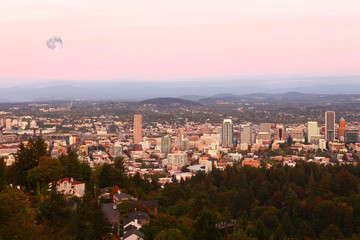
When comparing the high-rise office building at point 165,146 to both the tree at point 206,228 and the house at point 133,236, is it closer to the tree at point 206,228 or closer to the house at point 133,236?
the house at point 133,236

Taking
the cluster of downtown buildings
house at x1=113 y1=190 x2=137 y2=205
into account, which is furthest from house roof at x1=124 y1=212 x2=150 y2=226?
the cluster of downtown buildings

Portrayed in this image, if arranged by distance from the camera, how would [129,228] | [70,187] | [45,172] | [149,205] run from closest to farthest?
[129,228], [45,172], [149,205], [70,187]

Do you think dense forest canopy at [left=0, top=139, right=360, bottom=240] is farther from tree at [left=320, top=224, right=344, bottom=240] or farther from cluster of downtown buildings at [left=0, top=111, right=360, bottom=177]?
cluster of downtown buildings at [left=0, top=111, right=360, bottom=177]

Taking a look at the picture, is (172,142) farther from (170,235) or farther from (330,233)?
(170,235)

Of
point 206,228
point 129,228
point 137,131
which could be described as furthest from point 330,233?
point 137,131

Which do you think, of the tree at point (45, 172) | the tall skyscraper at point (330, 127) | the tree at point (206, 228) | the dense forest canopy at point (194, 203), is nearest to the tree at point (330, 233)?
the dense forest canopy at point (194, 203)
